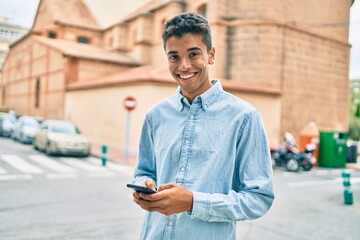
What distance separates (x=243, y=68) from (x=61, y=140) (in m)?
11.5

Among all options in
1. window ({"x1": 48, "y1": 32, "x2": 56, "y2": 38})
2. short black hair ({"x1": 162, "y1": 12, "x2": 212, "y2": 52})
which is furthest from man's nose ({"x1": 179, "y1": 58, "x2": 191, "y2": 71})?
window ({"x1": 48, "y1": 32, "x2": 56, "y2": 38})

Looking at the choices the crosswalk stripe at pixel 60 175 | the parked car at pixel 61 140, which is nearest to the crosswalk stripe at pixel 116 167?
the parked car at pixel 61 140

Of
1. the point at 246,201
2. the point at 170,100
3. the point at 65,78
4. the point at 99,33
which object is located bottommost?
the point at 246,201

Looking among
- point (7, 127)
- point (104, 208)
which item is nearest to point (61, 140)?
point (104, 208)

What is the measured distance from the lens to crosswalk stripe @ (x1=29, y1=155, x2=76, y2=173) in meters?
11.9

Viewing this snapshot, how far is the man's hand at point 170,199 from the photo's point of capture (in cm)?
145

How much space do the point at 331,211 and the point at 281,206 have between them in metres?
1.04

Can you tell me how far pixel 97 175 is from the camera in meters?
11.2

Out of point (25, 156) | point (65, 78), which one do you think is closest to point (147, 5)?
point (65, 78)

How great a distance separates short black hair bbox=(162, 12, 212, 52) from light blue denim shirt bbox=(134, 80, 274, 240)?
0.28m

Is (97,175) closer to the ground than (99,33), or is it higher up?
closer to the ground

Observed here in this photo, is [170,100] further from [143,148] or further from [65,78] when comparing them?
[65,78]

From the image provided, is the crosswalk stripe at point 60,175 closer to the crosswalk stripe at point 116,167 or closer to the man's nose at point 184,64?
the crosswalk stripe at point 116,167

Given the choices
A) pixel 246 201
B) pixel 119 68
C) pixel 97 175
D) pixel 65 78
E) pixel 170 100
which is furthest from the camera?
pixel 119 68
